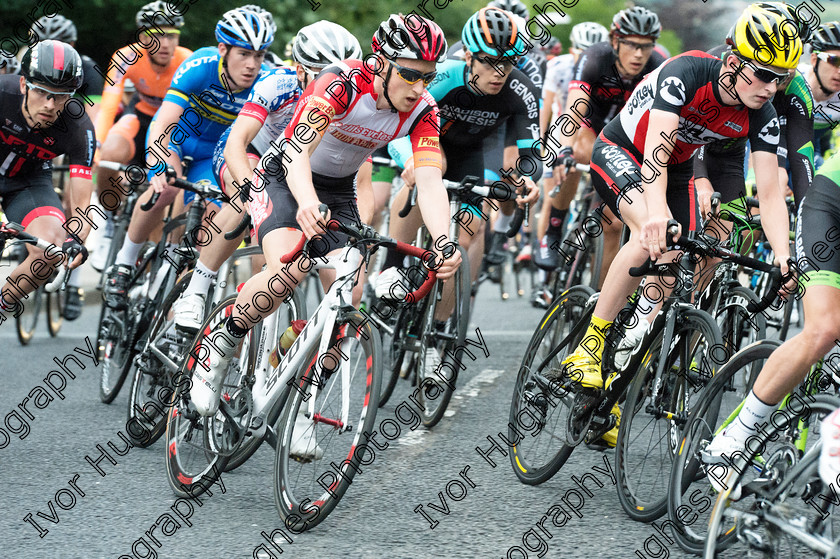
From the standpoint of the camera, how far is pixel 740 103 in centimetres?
480

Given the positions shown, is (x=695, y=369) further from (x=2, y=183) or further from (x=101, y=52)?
(x=101, y=52)

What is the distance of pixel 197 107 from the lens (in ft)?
23.7

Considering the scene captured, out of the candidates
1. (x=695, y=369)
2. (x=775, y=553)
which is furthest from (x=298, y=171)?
(x=775, y=553)

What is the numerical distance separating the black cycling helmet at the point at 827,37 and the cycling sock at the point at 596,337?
3.30 meters

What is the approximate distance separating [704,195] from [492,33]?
1636 millimetres

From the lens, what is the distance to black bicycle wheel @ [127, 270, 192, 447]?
18.7ft

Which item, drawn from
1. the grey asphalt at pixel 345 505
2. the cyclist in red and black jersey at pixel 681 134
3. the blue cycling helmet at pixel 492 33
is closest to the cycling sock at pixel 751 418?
the grey asphalt at pixel 345 505

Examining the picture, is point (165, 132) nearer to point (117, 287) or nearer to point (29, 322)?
point (117, 287)

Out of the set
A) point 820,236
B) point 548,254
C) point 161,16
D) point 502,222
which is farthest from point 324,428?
point 161,16

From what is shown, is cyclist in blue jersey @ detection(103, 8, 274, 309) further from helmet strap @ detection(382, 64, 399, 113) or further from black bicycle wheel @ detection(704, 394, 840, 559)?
black bicycle wheel @ detection(704, 394, 840, 559)

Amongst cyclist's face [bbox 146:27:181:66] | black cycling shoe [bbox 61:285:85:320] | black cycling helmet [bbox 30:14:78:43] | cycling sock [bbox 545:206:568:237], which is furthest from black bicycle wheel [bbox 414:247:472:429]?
black cycling helmet [bbox 30:14:78:43]

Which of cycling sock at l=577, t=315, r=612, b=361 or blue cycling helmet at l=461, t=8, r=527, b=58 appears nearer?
cycling sock at l=577, t=315, r=612, b=361

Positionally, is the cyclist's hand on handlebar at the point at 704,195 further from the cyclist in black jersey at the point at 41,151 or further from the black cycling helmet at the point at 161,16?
the black cycling helmet at the point at 161,16

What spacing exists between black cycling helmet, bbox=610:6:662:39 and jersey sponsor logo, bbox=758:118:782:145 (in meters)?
3.16
